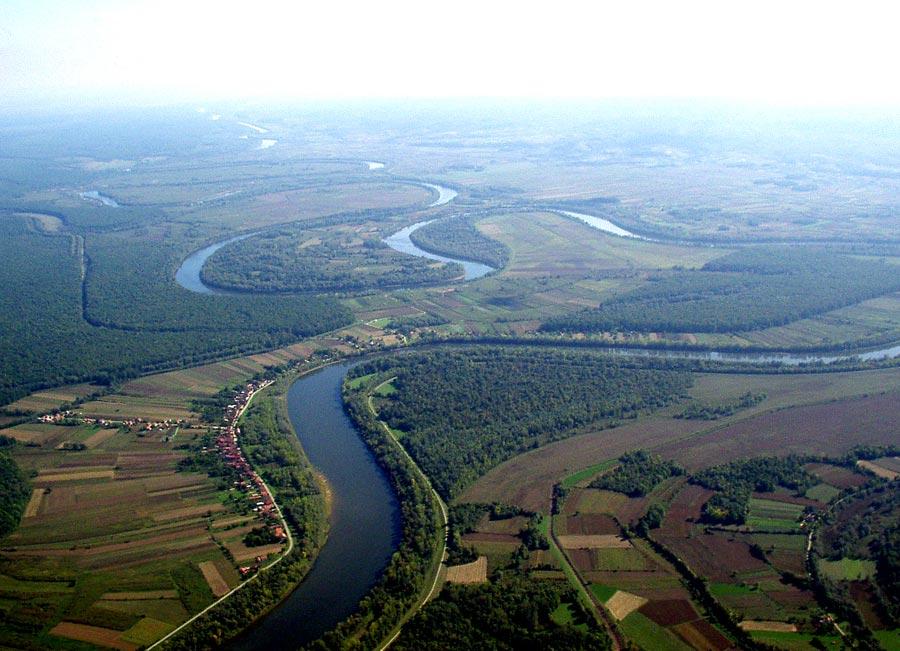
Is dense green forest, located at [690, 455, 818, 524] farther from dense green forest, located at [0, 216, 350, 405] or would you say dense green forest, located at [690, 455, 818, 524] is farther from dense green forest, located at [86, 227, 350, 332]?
dense green forest, located at [86, 227, 350, 332]

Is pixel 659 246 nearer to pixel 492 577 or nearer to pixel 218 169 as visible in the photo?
pixel 492 577

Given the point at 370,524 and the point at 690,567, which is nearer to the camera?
the point at 690,567

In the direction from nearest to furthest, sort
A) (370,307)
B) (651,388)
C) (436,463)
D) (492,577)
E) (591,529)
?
(492,577)
(591,529)
(436,463)
(651,388)
(370,307)

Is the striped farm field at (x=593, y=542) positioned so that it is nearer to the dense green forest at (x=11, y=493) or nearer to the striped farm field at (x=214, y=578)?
the striped farm field at (x=214, y=578)

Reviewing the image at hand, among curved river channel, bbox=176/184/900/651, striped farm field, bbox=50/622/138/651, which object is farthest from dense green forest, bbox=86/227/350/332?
striped farm field, bbox=50/622/138/651

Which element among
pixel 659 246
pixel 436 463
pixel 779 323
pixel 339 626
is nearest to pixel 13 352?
pixel 436 463
